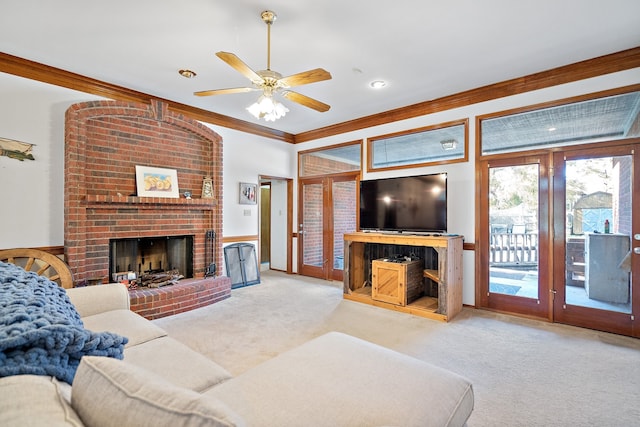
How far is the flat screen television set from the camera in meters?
4.02

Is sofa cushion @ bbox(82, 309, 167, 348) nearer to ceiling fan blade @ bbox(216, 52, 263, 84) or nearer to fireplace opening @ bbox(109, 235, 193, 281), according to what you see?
ceiling fan blade @ bbox(216, 52, 263, 84)

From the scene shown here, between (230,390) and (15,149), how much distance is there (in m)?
3.74

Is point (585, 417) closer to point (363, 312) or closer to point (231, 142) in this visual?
point (363, 312)

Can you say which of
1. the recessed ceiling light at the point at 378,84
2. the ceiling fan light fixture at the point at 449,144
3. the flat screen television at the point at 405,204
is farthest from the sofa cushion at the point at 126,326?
the ceiling fan light fixture at the point at 449,144

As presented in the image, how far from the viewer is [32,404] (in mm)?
660

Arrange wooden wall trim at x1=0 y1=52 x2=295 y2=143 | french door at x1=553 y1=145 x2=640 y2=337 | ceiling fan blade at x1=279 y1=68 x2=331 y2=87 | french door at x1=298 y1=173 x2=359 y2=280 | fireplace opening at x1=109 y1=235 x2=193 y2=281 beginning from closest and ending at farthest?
ceiling fan blade at x1=279 y1=68 x2=331 y2=87 < french door at x1=553 y1=145 x2=640 y2=337 < wooden wall trim at x1=0 y1=52 x2=295 y2=143 < fireplace opening at x1=109 y1=235 x2=193 y2=281 < french door at x1=298 y1=173 x2=359 y2=280

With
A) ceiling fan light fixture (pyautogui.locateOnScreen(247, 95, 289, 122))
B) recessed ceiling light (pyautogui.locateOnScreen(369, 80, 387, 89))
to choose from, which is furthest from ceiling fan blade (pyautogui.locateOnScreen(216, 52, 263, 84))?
recessed ceiling light (pyautogui.locateOnScreen(369, 80, 387, 89))

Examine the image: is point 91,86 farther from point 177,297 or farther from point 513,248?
point 513,248

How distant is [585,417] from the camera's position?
73.7 inches

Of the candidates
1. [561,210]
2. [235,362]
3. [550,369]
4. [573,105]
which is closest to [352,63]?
[573,105]

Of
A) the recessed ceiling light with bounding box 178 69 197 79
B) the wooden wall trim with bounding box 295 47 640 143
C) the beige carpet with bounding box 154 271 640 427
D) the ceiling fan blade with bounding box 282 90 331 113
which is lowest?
the beige carpet with bounding box 154 271 640 427

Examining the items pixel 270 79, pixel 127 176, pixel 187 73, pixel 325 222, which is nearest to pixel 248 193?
pixel 325 222

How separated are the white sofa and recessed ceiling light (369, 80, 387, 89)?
3.11 m

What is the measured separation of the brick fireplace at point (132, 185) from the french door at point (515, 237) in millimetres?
3652
